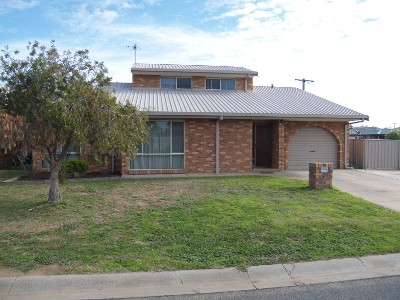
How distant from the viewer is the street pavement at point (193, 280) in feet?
15.7

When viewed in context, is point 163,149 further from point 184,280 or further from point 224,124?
point 184,280

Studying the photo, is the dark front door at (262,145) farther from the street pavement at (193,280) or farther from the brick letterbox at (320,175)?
the street pavement at (193,280)

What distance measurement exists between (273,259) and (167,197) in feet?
15.5

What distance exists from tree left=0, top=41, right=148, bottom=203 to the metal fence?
47.1ft

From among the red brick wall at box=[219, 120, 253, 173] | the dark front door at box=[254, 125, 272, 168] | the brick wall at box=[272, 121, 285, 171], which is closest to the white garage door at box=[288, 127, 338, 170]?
the brick wall at box=[272, 121, 285, 171]

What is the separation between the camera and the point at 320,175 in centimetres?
1152

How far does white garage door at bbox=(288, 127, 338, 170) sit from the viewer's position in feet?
59.3

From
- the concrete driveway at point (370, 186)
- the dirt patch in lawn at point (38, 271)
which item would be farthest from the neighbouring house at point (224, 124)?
the dirt patch in lawn at point (38, 271)

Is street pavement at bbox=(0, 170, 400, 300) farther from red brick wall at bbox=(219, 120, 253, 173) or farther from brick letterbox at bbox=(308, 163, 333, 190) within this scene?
red brick wall at bbox=(219, 120, 253, 173)

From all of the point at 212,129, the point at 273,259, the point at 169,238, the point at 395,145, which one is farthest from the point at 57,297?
the point at 395,145

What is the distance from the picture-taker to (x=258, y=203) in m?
9.30

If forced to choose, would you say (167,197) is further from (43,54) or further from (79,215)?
(43,54)

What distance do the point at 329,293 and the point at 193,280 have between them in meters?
1.72

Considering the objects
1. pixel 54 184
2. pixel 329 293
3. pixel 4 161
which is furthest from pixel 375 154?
pixel 4 161
